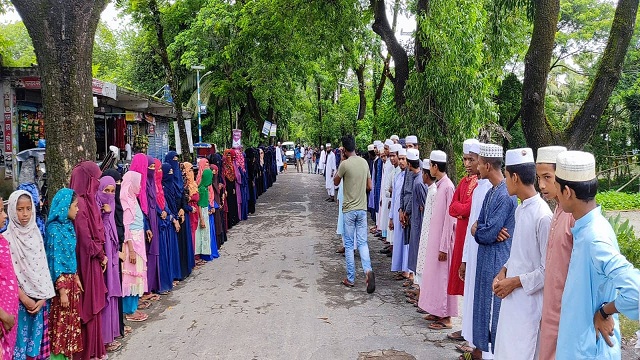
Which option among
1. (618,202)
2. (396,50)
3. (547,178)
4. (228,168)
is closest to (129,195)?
(547,178)

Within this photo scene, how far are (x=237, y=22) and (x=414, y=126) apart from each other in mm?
8765

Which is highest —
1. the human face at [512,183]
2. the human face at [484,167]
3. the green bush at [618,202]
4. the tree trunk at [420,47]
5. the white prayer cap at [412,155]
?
the tree trunk at [420,47]

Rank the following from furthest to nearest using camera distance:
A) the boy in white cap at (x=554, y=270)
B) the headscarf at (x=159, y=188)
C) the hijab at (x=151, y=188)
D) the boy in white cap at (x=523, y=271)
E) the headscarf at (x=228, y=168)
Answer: the headscarf at (x=228, y=168) → the headscarf at (x=159, y=188) → the hijab at (x=151, y=188) → the boy in white cap at (x=523, y=271) → the boy in white cap at (x=554, y=270)

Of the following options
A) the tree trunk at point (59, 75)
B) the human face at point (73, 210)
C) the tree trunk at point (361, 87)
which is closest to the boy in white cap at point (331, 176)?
the tree trunk at point (361, 87)

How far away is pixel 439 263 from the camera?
5.58 meters

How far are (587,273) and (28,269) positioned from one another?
386cm

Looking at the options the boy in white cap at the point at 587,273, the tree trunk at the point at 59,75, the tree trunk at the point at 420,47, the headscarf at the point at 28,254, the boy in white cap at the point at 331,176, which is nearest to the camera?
the boy in white cap at the point at 587,273

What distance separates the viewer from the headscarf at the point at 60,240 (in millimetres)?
4102

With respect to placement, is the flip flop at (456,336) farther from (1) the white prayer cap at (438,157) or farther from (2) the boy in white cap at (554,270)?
(2) the boy in white cap at (554,270)

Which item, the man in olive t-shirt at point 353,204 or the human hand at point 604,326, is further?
the man in olive t-shirt at point 353,204

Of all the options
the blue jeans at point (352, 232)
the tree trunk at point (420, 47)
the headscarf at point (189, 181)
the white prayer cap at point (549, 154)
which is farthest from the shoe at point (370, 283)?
the tree trunk at point (420, 47)

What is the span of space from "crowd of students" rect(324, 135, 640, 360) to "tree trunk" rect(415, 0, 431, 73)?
169 inches

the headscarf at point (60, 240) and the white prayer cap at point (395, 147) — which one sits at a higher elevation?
the white prayer cap at point (395, 147)

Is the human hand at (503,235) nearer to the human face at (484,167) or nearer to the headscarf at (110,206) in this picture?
the human face at (484,167)
